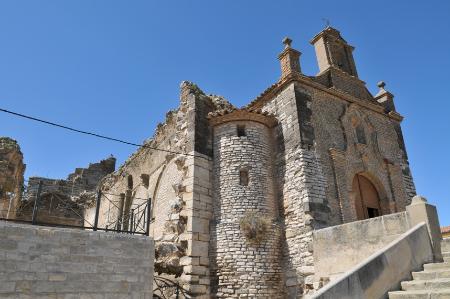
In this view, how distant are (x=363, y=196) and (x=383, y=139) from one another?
345cm

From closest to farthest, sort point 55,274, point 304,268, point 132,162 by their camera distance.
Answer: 1. point 55,274
2. point 304,268
3. point 132,162

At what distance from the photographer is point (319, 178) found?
493 inches

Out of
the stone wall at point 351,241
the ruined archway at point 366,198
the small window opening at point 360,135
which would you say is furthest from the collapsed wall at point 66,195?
the stone wall at point 351,241

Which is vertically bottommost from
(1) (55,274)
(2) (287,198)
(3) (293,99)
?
(1) (55,274)

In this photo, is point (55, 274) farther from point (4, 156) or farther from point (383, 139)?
point (383, 139)

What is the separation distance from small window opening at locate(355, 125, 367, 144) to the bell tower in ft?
Result: 9.84

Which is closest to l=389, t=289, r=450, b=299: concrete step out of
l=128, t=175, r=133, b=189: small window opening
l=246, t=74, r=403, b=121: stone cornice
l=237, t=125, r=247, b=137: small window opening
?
l=237, t=125, r=247, b=137: small window opening

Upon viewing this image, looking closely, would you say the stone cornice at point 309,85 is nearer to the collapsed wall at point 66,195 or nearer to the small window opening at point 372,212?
the small window opening at point 372,212

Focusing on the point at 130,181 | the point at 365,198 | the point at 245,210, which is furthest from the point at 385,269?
the point at 130,181

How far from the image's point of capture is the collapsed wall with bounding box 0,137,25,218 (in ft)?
52.5

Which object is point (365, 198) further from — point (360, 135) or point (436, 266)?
point (436, 266)

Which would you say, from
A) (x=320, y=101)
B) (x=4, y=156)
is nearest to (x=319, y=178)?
(x=320, y=101)

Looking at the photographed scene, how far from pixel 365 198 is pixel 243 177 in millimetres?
5035

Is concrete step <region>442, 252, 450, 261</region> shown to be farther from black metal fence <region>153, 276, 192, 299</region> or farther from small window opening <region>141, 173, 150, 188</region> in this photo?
small window opening <region>141, 173, 150, 188</region>
